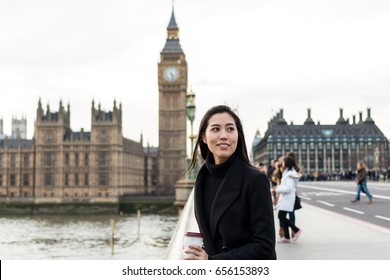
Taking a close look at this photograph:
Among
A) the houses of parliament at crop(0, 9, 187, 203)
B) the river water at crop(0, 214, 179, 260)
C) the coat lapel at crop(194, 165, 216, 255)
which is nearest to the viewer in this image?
the coat lapel at crop(194, 165, 216, 255)

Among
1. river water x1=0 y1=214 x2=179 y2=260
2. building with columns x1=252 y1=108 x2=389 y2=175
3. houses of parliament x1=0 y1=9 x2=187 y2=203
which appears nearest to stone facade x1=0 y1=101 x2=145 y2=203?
houses of parliament x1=0 y1=9 x2=187 y2=203

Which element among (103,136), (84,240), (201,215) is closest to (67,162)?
(103,136)

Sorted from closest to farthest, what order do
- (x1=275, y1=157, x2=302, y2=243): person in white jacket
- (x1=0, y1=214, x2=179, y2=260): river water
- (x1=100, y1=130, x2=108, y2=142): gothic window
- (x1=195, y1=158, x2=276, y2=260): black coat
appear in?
1. (x1=195, y1=158, x2=276, y2=260): black coat
2. (x1=275, y1=157, x2=302, y2=243): person in white jacket
3. (x1=0, y1=214, x2=179, y2=260): river water
4. (x1=100, y1=130, x2=108, y2=142): gothic window

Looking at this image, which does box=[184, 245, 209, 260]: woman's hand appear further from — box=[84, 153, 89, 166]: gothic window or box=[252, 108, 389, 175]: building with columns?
box=[252, 108, 389, 175]: building with columns

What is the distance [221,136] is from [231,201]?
0.25m

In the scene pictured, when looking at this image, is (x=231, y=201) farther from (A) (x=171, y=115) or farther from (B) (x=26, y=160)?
(A) (x=171, y=115)

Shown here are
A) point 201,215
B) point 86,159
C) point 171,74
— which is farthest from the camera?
point 171,74

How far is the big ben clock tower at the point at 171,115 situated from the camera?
78.2m

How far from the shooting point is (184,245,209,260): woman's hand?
2021mm

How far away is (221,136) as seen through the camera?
2119 mm

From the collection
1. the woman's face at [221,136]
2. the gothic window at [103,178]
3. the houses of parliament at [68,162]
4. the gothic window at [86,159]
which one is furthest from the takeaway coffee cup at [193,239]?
the gothic window at [86,159]

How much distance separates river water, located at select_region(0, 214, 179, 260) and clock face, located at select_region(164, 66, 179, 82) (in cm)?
2973

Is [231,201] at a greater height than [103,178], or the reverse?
[231,201]
